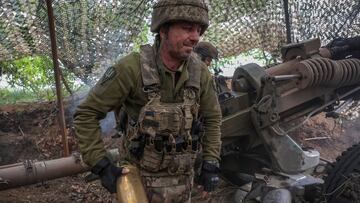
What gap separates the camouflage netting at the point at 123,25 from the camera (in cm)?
564

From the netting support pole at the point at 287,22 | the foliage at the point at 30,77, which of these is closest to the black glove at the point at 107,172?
the netting support pole at the point at 287,22

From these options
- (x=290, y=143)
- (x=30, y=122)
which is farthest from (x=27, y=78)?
(x=290, y=143)

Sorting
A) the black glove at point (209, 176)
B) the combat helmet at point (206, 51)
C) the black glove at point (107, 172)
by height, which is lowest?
the black glove at point (209, 176)

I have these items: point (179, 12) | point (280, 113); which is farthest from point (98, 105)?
point (280, 113)

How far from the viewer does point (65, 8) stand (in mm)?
5582

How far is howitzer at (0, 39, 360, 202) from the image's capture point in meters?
4.23

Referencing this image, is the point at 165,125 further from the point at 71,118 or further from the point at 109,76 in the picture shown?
the point at 71,118

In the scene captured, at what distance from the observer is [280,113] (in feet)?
14.6

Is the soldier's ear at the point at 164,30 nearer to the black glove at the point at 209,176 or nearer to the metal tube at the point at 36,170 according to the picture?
the black glove at the point at 209,176

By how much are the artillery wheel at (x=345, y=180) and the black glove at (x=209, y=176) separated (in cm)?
152

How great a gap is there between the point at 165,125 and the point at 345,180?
2.11m

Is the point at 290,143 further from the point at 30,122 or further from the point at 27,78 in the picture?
the point at 27,78

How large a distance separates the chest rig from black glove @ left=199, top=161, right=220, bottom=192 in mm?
176

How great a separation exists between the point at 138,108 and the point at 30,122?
554cm
